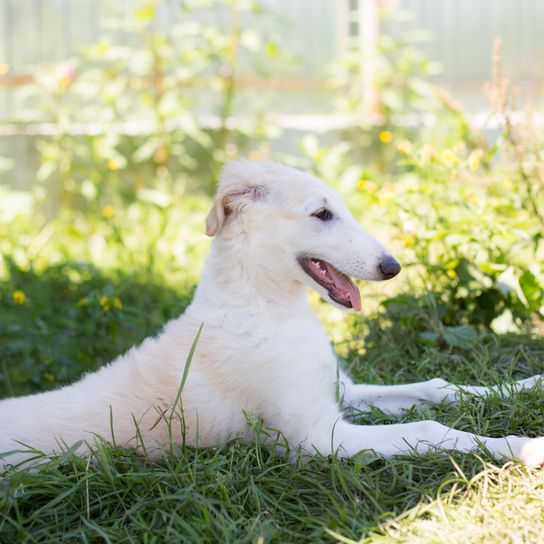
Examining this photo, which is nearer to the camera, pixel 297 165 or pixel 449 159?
pixel 449 159

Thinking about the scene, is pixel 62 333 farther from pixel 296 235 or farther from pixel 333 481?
pixel 333 481

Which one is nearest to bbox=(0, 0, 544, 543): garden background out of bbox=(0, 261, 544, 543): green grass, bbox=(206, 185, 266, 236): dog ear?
bbox=(0, 261, 544, 543): green grass

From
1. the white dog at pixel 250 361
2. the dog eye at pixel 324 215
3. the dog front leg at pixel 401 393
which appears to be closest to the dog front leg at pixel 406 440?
the white dog at pixel 250 361

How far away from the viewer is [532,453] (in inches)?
96.6

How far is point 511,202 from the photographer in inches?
163

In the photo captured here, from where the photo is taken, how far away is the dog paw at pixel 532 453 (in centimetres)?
243

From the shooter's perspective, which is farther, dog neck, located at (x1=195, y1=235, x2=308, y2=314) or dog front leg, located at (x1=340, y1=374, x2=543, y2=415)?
dog front leg, located at (x1=340, y1=374, x2=543, y2=415)

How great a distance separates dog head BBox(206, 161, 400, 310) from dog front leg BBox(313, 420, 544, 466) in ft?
1.49

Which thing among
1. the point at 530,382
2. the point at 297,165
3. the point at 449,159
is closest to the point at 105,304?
the point at 449,159

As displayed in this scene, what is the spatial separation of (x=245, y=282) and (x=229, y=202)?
30cm

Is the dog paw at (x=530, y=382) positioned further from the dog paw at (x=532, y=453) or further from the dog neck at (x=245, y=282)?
the dog neck at (x=245, y=282)

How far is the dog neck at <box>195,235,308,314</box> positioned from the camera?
2.78 metres

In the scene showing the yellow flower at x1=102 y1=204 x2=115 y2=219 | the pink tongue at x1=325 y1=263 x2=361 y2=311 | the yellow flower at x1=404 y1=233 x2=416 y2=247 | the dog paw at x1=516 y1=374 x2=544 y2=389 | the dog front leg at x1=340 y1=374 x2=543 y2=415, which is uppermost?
the pink tongue at x1=325 y1=263 x2=361 y2=311

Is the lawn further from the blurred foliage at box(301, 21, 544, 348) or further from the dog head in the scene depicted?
the dog head
